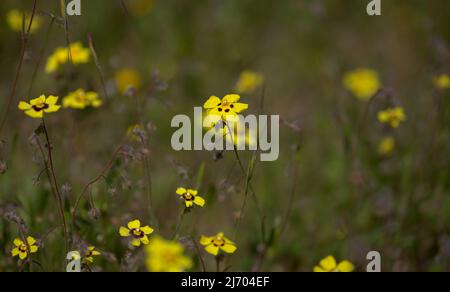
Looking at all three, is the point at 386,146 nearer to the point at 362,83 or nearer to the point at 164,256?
the point at 362,83

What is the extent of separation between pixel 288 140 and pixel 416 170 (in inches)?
36.8

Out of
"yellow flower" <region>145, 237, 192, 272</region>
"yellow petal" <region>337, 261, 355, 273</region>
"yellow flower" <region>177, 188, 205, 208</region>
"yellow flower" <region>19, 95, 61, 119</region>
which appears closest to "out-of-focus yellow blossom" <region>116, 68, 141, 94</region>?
"yellow flower" <region>19, 95, 61, 119</region>

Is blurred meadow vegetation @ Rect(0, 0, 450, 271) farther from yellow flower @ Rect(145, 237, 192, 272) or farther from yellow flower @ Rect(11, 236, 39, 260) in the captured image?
yellow flower @ Rect(145, 237, 192, 272)

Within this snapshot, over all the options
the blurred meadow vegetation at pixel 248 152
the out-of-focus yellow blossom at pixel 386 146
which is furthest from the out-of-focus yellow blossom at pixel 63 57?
the out-of-focus yellow blossom at pixel 386 146

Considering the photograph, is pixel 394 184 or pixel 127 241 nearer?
pixel 127 241

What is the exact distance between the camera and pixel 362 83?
4191mm

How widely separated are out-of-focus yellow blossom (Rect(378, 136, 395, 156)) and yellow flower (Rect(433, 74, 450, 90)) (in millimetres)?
436

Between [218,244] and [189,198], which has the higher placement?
[189,198]

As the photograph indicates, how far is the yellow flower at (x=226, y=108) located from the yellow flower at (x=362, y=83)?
91.3 inches

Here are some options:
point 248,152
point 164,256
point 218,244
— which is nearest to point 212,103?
point 218,244

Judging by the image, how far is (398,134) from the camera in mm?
3744

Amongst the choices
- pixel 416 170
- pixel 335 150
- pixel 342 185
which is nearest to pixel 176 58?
pixel 335 150

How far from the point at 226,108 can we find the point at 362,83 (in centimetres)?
241
